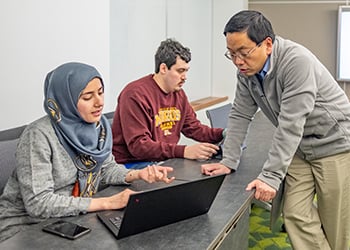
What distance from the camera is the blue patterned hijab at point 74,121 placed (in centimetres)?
168

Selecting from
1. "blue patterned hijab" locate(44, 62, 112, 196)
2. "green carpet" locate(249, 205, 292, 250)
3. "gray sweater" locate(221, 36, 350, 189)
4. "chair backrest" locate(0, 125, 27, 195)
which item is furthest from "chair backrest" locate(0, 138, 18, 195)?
"green carpet" locate(249, 205, 292, 250)

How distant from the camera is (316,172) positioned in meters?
2.13

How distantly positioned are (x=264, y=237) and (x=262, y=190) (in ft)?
4.98

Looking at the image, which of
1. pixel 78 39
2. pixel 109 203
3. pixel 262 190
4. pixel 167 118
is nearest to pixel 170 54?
pixel 167 118

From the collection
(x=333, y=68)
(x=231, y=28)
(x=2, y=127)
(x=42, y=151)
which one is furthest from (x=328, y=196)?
(x=333, y=68)

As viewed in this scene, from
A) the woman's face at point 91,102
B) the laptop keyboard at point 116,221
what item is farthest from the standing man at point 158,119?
the laptop keyboard at point 116,221

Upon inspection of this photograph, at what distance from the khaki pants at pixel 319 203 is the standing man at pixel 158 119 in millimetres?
441

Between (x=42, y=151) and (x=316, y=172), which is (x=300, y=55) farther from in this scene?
(x=42, y=151)

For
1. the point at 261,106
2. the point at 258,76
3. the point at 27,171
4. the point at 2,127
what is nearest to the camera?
the point at 27,171

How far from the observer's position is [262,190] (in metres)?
1.88

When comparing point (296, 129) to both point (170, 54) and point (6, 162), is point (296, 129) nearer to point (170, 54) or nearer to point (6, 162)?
point (170, 54)

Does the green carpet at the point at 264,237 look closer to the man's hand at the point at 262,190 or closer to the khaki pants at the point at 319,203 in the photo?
the khaki pants at the point at 319,203

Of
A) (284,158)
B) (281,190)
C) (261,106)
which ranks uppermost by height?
(261,106)

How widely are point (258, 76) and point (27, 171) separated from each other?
1028mm
